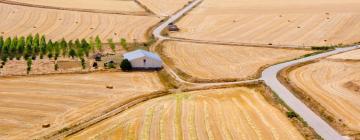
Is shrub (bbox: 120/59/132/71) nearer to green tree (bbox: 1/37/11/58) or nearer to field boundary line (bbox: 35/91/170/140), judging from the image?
field boundary line (bbox: 35/91/170/140)

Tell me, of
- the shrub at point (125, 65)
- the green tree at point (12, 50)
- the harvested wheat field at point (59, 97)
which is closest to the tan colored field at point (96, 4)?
the green tree at point (12, 50)

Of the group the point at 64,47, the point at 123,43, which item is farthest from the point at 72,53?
the point at 123,43

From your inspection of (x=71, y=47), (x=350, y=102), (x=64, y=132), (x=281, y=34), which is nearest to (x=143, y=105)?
(x=64, y=132)

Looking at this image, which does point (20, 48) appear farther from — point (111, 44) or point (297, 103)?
point (297, 103)

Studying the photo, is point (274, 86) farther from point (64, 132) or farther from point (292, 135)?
point (64, 132)

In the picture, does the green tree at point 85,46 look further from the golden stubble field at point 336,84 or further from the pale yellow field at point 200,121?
the golden stubble field at point 336,84

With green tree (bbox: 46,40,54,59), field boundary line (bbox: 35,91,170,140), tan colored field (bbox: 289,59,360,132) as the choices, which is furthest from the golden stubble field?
green tree (bbox: 46,40,54,59)
